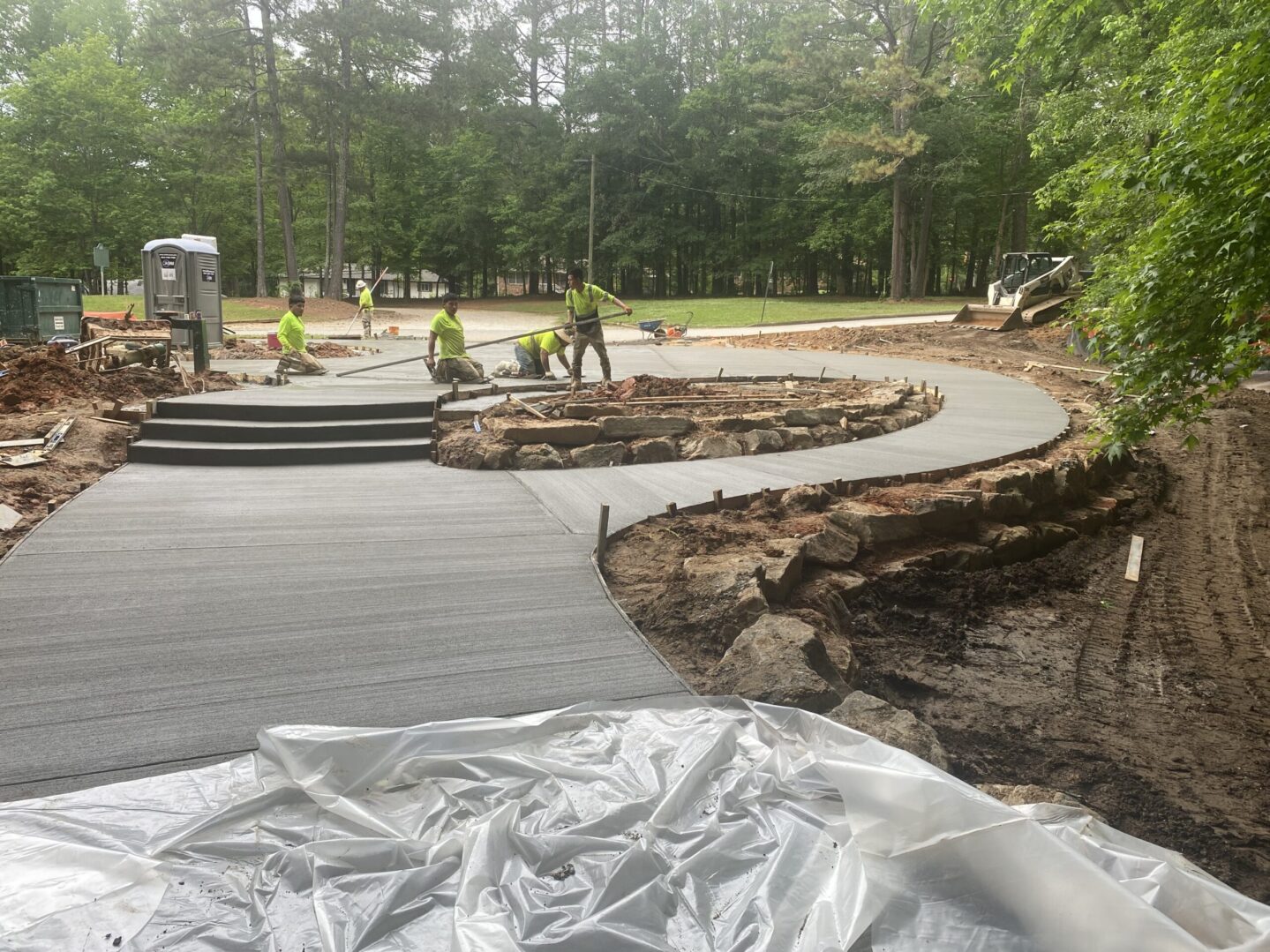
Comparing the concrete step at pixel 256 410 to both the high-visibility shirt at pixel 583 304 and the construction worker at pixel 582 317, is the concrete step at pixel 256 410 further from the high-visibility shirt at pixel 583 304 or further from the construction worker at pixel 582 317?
the high-visibility shirt at pixel 583 304

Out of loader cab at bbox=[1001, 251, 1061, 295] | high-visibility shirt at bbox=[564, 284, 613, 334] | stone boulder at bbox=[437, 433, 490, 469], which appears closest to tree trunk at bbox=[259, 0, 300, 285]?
high-visibility shirt at bbox=[564, 284, 613, 334]

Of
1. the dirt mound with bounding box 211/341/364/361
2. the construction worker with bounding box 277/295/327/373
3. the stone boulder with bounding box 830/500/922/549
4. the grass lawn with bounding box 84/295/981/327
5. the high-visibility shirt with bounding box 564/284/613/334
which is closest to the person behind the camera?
the stone boulder with bounding box 830/500/922/549

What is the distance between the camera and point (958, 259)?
54.1 meters

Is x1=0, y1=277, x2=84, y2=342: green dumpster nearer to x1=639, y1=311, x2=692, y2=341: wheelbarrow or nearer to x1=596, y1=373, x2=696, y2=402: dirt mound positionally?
A: x1=596, y1=373, x2=696, y2=402: dirt mound

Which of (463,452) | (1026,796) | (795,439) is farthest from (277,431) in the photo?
(1026,796)

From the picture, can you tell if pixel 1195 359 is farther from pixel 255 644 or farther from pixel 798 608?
pixel 255 644

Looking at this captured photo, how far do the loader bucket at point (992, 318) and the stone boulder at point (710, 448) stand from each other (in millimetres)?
16867

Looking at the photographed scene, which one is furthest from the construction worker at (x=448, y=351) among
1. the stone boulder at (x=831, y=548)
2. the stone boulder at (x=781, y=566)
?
the stone boulder at (x=781, y=566)

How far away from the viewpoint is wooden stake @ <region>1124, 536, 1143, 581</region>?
22.6ft

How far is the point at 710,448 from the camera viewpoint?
8734 millimetres

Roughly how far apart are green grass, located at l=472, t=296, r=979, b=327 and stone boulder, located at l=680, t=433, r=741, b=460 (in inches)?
Answer: 799

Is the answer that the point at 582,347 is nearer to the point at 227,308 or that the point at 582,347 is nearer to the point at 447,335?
the point at 447,335

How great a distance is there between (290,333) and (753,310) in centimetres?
2325

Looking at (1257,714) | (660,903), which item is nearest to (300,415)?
(660,903)
